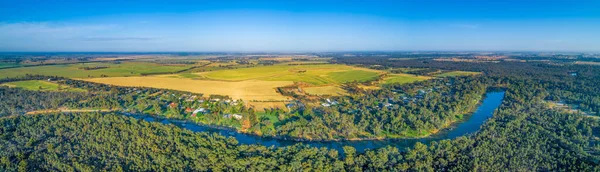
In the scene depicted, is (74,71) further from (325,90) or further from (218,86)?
(325,90)

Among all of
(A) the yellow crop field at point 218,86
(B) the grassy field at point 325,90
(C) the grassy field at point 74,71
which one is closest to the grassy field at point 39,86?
(A) the yellow crop field at point 218,86

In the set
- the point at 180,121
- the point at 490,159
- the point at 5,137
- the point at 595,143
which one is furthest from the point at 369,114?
the point at 5,137

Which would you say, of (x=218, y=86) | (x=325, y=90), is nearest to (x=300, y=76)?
(x=325, y=90)

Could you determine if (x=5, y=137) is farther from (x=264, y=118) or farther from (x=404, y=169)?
(x=404, y=169)

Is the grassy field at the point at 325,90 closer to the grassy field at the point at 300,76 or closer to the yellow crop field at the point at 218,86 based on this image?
the grassy field at the point at 300,76

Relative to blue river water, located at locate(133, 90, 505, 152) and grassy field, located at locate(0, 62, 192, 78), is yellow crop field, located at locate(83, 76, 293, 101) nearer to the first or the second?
grassy field, located at locate(0, 62, 192, 78)
